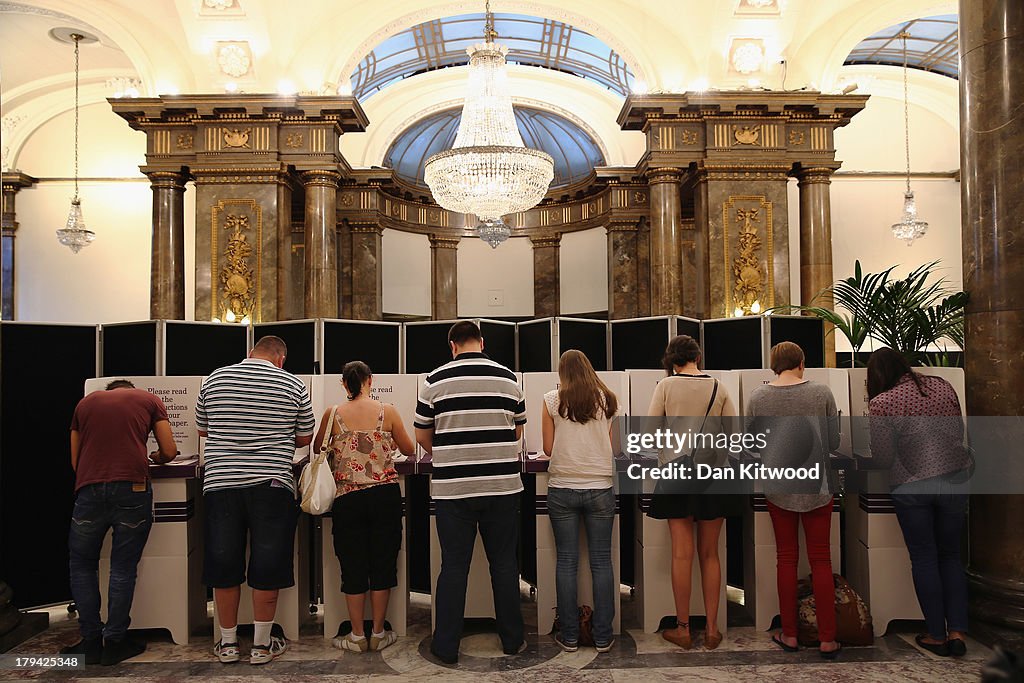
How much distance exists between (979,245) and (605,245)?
12.1 m

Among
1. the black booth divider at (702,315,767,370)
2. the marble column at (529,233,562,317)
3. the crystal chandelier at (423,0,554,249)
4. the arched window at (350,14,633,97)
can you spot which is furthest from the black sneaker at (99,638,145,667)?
the marble column at (529,233,562,317)

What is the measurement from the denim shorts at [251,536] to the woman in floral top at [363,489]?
27 centimetres

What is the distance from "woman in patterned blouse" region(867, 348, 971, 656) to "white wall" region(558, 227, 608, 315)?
41.1ft

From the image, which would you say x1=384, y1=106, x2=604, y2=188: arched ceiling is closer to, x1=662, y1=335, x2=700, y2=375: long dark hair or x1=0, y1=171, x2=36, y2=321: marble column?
x1=0, y1=171, x2=36, y2=321: marble column

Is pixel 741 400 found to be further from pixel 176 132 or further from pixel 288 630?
pixel 176 132

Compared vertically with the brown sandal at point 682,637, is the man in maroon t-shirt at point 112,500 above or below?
above

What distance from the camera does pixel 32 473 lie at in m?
4.90

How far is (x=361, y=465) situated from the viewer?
387cm

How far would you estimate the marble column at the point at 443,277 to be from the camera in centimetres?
1678

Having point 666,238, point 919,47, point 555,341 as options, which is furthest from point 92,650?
point 919,47

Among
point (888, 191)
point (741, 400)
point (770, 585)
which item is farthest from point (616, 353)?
point (888, 191)

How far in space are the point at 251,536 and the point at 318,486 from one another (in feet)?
1.47

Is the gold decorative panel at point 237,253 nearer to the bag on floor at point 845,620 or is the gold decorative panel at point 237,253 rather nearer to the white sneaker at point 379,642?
the white sneaker at point 379,642

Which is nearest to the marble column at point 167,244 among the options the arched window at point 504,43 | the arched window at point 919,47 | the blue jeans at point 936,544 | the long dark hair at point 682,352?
the arched window at point 504,43
